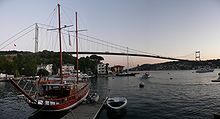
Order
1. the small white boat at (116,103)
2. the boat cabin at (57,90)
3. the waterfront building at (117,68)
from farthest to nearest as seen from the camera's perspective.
A: the waterfront building at (117,68) < the small white boat at (116,103) < the boat cabin at (57,90)

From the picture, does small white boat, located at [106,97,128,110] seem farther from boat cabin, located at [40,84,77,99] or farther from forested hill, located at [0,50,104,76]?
forested hill, located at [0,50,104,76]

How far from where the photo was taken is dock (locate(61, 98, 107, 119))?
21.6 metres

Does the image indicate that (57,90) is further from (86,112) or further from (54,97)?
(86,112)

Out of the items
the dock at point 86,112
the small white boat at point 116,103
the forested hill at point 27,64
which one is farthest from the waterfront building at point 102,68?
the dock at point 86,112

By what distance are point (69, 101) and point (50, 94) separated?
3055mm

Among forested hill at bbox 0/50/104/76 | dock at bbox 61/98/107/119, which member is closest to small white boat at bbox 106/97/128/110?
dock at bbox 61/98/107/119

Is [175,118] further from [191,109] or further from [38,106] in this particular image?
[38,106]

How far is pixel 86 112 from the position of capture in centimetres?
2327

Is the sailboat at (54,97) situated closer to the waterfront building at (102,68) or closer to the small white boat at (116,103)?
the small white boat at (116,103)

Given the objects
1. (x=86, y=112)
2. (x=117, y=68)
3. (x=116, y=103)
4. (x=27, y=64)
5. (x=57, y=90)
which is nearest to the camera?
(x=86, y=112)

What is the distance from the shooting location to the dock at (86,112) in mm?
21578

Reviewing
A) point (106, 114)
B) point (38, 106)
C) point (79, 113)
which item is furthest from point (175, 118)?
point (38, 106)

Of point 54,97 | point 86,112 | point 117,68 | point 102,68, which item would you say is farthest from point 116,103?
point 117,68

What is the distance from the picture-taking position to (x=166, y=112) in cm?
2631
